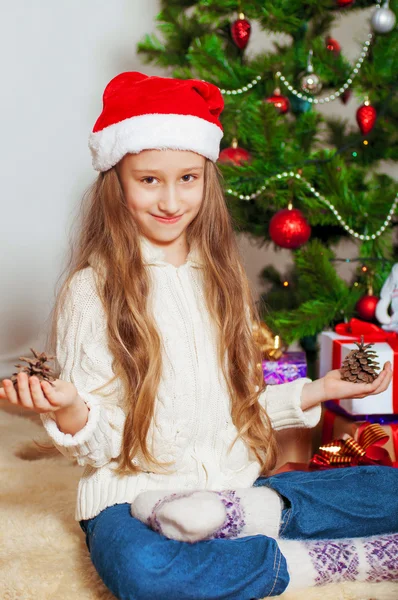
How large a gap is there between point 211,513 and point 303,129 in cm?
110

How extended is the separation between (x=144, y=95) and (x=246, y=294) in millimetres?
370

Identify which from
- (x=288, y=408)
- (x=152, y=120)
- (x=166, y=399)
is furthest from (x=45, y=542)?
(x=152, y=120)

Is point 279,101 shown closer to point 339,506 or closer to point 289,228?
point 289,228

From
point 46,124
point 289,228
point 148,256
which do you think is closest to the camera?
point 148,256

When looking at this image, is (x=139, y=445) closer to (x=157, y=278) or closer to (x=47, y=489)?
(x=157, y=278)

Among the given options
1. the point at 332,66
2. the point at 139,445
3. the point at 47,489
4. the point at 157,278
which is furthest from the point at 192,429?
the point at 332,66

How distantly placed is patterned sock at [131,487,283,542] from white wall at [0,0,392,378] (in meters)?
1.22

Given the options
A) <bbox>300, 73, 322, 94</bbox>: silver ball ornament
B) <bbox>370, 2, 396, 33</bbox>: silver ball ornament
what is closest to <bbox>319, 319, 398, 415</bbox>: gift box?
<bbox>300, 73, 322, 94</bbox>: silver ball ornament

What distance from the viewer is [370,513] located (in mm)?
1090

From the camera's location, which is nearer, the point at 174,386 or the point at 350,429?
the point at 174,386

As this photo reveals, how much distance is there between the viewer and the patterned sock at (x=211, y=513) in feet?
3.08

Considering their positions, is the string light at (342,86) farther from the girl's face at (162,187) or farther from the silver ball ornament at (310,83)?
the girl's face at (162,187)

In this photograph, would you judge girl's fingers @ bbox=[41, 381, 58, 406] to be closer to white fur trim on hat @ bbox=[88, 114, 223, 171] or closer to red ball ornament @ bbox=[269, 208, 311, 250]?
white fur trim on hat @ bbox=[88, 114, 223, 171]

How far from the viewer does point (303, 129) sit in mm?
1783
